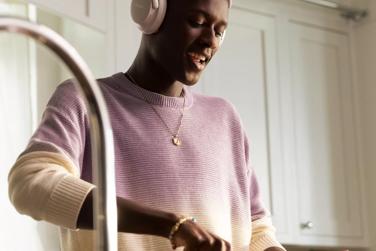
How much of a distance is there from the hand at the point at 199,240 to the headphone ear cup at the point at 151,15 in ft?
1.21

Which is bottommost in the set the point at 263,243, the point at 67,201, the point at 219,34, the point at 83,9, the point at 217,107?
the point at 263,243

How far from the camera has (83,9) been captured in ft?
6.71

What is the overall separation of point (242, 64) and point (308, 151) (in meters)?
0.39

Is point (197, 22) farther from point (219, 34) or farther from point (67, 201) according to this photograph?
point (67, 201)

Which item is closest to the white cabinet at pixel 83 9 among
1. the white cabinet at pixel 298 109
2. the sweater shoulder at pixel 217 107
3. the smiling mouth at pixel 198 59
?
the white cabinet at pixel 298 109

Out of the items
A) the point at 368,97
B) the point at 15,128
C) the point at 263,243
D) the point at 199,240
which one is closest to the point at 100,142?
the point at 199,240

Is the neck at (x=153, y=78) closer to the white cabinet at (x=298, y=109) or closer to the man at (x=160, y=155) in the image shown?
the man at (x=160, y=155)

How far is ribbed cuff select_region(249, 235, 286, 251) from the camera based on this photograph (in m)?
1.24

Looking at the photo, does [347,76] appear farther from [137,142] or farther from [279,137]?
[137,142]

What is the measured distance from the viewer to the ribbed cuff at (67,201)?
3.06ft

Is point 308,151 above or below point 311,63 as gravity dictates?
below

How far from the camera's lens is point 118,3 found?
7.25 feet

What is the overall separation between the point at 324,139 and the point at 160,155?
68.9 inches

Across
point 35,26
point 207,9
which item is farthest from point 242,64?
point 35,26
